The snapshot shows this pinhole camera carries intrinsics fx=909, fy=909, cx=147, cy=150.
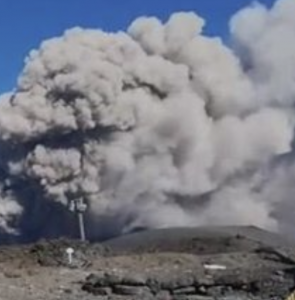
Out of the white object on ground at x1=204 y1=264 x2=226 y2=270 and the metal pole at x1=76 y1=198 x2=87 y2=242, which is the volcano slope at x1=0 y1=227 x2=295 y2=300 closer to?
the white object on ground at x1=204 y1=264 x2=226 y2=270

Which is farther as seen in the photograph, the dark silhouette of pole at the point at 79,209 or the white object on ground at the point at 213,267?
the dark silhouette of pole at the point at 79,209

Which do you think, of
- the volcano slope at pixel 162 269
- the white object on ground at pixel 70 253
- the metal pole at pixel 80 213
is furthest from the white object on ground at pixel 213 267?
the metal pole at pixel 80 213

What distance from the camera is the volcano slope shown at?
58.2 feet

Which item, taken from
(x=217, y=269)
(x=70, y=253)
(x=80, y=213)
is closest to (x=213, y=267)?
(x=217, y=269)

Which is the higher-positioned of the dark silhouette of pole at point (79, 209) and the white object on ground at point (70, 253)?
the dark silhouette of pole at point (79, 209)

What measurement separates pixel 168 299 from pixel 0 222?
2750 centimetres

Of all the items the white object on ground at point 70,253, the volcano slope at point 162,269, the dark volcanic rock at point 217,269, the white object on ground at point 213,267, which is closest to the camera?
the dark volcanic rock at point 217,269

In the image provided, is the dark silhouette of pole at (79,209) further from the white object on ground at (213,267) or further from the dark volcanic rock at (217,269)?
the white object on ground at (213,267)

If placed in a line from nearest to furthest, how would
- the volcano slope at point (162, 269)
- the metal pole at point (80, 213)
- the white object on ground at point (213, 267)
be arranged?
the volcano slope at point (162, 269), the white object on ground at point (213, 267), the metal pole at point (80, 213)

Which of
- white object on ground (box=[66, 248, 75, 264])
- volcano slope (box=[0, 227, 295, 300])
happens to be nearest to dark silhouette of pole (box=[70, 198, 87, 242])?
volcano slope (box=[0, 227, 295, 300])

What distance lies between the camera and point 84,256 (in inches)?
1037

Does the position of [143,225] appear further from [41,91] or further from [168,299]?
[168,299]

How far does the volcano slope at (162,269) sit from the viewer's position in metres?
17.8

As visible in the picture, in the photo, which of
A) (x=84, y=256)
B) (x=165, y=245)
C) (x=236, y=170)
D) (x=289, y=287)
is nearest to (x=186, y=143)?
(x=236, y=170)
